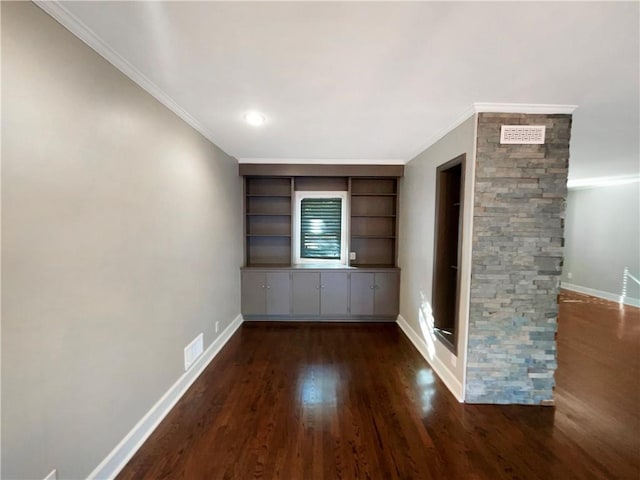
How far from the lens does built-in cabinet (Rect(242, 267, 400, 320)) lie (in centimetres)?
410

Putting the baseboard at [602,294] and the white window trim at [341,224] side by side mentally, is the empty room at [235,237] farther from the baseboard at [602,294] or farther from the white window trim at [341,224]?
the baseboard at [602,294]

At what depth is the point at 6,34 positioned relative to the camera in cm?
105

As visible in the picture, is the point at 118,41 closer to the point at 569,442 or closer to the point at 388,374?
the point at 388,374

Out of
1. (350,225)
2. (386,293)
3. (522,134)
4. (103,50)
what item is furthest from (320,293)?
(103,50)

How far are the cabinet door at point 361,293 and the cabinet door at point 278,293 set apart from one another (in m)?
0.97

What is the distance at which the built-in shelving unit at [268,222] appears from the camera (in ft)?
14.4

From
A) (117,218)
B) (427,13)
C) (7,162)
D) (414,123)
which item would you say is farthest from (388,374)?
(7,162)

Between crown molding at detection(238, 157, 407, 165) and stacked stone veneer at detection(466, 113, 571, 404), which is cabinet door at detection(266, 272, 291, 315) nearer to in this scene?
crown molding at detection(238, 157, 407, 165)

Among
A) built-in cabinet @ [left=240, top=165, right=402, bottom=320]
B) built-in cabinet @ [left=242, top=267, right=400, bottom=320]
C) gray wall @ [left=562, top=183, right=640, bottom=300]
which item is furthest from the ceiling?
gray wall @ [left=562, top=183, right=640, bottom=300]

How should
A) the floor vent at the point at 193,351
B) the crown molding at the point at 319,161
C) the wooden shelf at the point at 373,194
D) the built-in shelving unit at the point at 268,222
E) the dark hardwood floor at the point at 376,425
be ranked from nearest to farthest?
the dark hardwood floor at the point at 376,425 → the floor vent at the point at 193,351 → the crown molding at the point at 319,161 → the wooden shelf at the point at 373,194 → the built-in shelving unit at the point at 268,222

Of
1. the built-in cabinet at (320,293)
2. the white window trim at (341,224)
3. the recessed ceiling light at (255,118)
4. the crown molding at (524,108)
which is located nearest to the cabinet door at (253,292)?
the built-in cabinet at (320,293)

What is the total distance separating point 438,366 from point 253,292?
261 cm

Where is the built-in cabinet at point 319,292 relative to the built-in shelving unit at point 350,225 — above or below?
below

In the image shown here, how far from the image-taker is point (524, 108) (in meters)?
2.15
